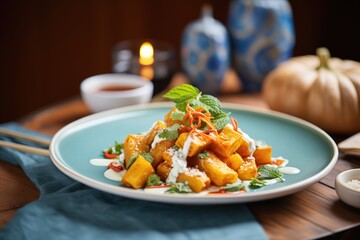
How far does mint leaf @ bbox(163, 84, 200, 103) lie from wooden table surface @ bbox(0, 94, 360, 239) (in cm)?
43

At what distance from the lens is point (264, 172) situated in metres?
1.71

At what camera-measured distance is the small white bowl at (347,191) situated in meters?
1.58

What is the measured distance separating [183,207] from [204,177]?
11 cm

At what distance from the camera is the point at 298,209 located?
5.29 feet

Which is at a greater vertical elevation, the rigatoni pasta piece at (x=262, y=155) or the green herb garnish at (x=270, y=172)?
the rigatoni pasta piece at (x=262, y=155)

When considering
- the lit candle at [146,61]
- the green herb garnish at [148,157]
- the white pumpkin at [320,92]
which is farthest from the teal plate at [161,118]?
the lit candle at [146,61]

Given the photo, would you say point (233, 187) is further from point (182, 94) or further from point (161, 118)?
point (161, 118)

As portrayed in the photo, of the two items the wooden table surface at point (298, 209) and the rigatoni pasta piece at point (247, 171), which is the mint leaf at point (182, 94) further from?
the wooden table surface at point (298, 209)

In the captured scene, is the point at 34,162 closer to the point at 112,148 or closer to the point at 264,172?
the point at 112,148

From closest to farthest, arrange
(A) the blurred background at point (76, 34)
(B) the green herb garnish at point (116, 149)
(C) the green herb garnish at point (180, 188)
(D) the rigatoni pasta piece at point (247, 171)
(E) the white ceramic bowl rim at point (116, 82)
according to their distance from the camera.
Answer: (C) the green herb garnish at point (180, 188), (D) the rigatoni pasta piece at point (247, 171), (B) the green herb garnish at point (116, 149), (E) the white ceramic bowl rim at point (116, 82), (A) the blurred background at point (76, 34)

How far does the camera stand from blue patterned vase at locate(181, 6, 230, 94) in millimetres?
2826

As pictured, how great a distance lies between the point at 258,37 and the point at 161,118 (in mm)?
885

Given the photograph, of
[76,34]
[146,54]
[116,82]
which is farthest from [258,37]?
[76,34]

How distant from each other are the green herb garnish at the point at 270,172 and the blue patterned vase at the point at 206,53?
3.98 feet
